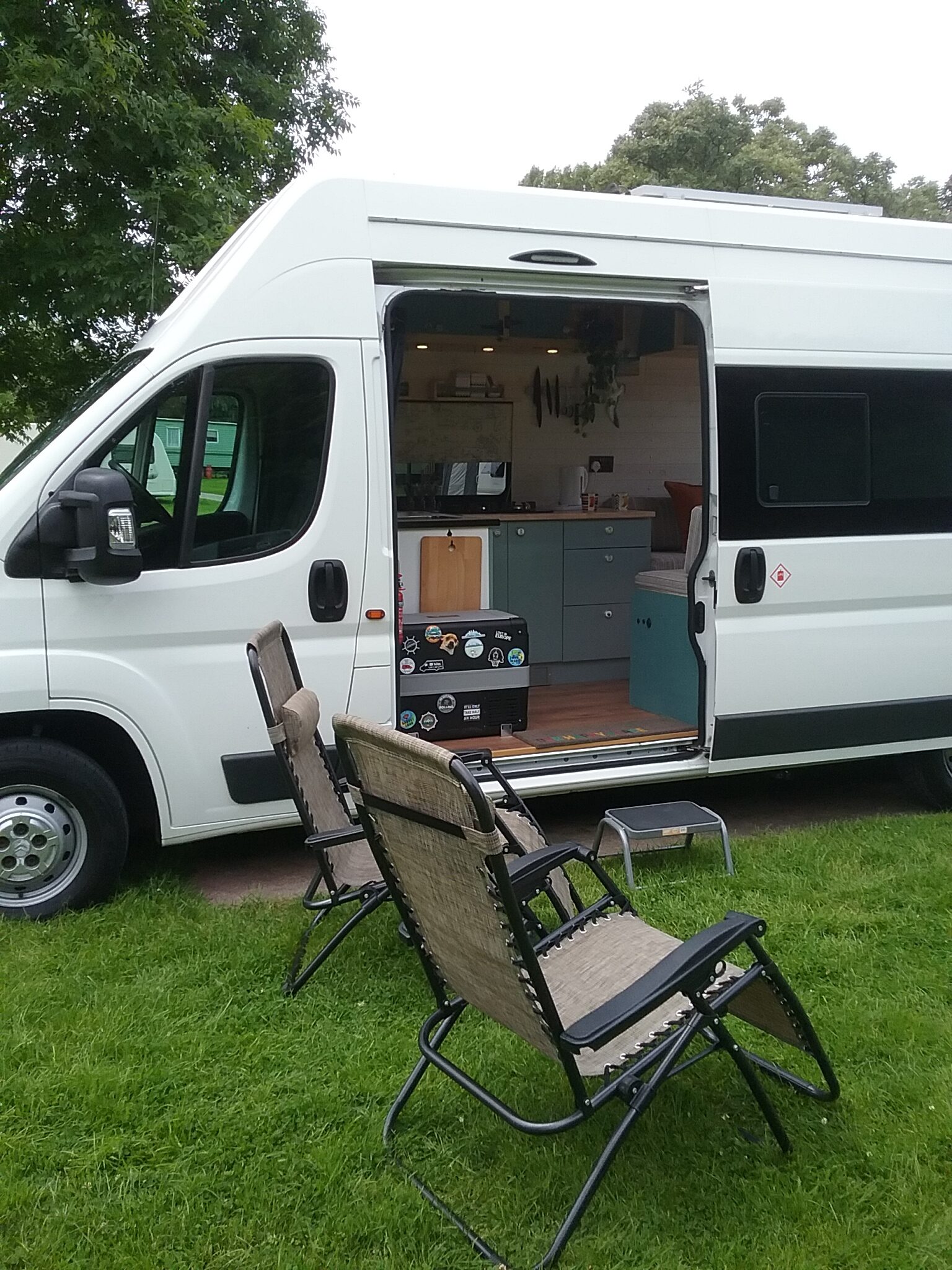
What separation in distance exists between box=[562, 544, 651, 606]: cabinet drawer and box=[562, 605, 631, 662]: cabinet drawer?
62 mm

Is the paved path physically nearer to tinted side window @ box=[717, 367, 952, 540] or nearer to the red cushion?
tinted side window @ box=[717, 367, 952, 540]

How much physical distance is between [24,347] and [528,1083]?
8.15 m

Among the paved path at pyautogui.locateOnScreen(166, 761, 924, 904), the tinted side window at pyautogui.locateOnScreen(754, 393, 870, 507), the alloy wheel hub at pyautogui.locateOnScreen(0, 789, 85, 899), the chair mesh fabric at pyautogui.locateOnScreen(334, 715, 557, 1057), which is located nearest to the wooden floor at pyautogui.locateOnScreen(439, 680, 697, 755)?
the paved path at pyautogui.locateOnScreen(166, 761, 924, 904)

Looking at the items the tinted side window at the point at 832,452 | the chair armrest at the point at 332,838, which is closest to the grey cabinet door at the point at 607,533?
the tinted side window at the point at 832,452

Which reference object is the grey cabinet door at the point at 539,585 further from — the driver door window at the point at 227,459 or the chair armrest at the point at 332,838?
the chair armrest at the point at 332,838

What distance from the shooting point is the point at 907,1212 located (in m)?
2.47

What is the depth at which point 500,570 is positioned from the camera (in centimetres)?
745

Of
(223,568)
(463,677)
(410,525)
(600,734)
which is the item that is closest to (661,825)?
(600,734)

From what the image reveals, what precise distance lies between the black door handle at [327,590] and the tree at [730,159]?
22.5 meters

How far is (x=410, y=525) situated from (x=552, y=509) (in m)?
2.02

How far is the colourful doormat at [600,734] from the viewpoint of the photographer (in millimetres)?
5129

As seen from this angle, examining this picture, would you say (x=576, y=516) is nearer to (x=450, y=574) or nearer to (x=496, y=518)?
(x=496, y=518)

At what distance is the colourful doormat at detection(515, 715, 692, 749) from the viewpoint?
16.8 feet

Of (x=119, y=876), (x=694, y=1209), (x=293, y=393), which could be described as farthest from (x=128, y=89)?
(x=694, y=1209)
